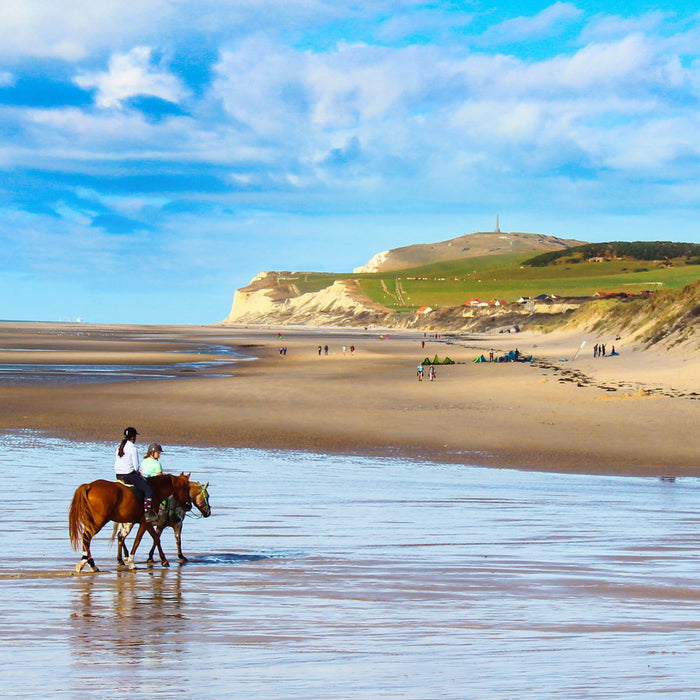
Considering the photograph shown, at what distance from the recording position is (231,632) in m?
9.29

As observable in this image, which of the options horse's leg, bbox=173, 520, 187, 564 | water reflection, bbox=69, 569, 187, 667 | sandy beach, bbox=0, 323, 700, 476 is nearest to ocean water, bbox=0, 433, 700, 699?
water reflection, bbox=69, 569, 187, 667

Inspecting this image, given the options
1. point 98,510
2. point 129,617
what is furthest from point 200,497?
point 129,617

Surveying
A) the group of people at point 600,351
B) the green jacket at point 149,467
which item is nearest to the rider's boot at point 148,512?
the green jacket at point 149,467

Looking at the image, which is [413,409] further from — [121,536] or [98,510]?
[98,510]

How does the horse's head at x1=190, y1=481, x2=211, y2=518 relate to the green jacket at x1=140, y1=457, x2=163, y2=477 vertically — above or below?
below

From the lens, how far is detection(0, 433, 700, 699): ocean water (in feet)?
25.8

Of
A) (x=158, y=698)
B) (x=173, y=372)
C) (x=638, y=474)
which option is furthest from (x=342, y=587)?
(x=173, y=372)

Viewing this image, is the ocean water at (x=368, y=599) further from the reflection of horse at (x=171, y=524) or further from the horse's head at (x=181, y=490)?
the horse's head at (x=181, y=490)

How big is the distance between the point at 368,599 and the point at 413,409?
2556 centimetres

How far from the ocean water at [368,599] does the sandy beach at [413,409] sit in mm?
7236

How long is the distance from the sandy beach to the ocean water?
724 cm

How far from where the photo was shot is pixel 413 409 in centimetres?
3619

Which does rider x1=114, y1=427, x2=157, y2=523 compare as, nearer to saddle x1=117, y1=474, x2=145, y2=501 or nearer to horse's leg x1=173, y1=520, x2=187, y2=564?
saddle x1=117, y1=474, x2=145, y2=501

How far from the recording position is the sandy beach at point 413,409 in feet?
86.9
